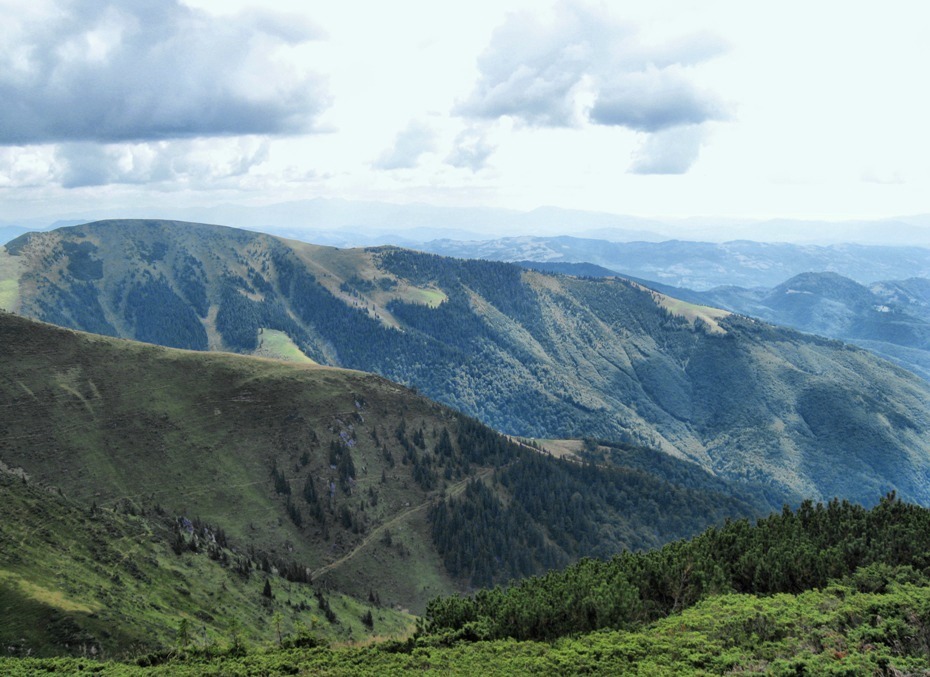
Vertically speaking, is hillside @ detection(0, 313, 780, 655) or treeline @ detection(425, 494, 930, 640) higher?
treeline @ detection(425, 494, 930, 640)

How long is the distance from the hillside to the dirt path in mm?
566

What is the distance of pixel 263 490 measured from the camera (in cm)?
14338

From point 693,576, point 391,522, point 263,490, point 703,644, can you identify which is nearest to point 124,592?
point 693,576

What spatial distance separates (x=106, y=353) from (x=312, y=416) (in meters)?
56.4

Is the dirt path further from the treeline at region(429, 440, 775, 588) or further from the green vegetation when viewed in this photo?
the green vegetation

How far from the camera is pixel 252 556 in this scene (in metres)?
110

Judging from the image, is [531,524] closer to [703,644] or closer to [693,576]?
[693,576]

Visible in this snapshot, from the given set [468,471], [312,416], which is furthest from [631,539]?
[312,416]

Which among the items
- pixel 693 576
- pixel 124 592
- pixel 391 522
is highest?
pixel 693 576

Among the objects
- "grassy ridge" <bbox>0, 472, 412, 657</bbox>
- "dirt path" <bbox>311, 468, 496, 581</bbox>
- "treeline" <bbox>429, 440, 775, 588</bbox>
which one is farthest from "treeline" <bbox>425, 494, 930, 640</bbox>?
"treeline" <bbox>429, 440, 775, 588</bbox>

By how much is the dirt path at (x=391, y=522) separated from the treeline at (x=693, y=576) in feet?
272

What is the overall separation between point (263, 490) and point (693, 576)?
117 metres

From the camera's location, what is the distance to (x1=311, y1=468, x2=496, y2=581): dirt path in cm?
12838

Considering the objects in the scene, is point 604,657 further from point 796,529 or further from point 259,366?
point 259,366
